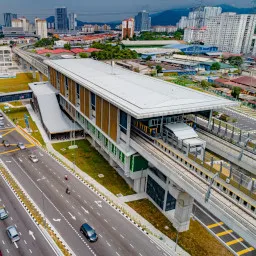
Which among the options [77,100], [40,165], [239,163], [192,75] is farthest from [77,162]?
[192,75]

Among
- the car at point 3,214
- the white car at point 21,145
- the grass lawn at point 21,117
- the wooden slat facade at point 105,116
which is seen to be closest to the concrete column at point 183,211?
the wooden slat facade at point 105,116

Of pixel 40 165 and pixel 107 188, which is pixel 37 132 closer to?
pixel 40 165

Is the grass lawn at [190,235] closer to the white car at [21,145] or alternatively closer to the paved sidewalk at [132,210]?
the paved sidewalk at [132,210]

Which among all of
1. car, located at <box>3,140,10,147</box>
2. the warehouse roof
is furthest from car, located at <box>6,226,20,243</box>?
car, located at <box>3,140,10,147</box>

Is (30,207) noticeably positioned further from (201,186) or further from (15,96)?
(15,96)

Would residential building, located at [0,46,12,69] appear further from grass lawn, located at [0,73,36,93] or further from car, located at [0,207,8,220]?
car, located at [0,207,8,220]

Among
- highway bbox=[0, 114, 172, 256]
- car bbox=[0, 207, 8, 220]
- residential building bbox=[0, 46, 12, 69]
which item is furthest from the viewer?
residential building bbox=[0, 46, 12, 69]
